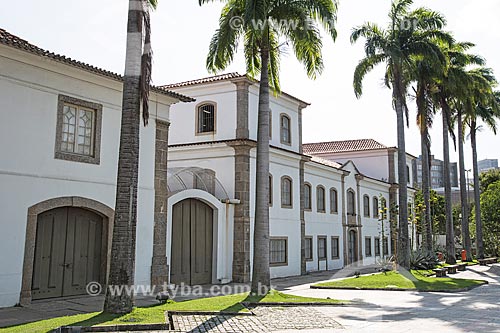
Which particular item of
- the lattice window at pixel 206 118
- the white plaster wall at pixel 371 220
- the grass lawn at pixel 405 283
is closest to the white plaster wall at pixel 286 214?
the lattice window at pixel 206 118

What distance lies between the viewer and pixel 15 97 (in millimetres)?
12242

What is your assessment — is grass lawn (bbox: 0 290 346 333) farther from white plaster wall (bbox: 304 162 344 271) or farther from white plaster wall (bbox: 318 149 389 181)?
white plaster wall (bbox: 318 149 389 181)

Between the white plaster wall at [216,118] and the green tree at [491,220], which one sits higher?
the white plaster wall at [216,118]

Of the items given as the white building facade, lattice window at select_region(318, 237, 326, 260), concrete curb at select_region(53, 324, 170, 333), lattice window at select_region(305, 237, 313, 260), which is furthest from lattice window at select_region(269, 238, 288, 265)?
concrete curb at select_region(53, 324, 170, 333)

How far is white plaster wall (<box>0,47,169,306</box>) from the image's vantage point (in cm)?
1187

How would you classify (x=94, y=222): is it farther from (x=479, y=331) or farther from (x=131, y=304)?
(x=479, y=331)

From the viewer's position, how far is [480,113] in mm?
34438

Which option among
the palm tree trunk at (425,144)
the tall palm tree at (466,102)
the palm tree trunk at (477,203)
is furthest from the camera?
the palm tree trunk at (477,203)

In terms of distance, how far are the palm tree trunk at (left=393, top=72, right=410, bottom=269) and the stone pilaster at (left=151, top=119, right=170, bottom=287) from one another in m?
11.5

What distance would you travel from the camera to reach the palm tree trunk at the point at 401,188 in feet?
73.6

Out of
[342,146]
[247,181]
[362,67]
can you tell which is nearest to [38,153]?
[247,181]

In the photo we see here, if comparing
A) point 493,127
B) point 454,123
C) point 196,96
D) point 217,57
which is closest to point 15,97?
point 217,57

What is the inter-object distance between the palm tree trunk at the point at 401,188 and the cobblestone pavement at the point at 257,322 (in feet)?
38.4

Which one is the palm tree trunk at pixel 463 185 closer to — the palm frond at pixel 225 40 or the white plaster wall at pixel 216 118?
the white plaster wall at pixel 216 118
